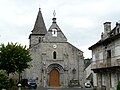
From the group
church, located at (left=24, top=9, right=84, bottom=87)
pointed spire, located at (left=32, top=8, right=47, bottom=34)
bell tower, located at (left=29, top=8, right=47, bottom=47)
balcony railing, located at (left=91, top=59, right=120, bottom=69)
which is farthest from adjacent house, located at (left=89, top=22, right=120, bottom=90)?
pointed spire, located at (left=32, top=8, right=47, bottom=34)

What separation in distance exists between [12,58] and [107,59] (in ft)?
43.5

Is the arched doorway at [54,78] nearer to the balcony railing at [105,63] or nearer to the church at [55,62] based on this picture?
the church at [55,62]

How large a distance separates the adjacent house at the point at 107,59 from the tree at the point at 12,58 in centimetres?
974

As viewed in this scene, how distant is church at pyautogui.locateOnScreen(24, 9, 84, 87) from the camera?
59.6 m

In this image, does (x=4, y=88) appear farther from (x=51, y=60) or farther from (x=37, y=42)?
(x=37, y=42)

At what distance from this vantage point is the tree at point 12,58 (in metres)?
42.5

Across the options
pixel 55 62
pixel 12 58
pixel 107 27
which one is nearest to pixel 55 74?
pixel 55 62

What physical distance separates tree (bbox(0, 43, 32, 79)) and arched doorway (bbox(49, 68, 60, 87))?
55.7 feet

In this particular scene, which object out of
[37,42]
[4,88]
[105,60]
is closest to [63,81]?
[37,42]

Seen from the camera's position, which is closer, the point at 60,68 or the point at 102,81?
the point at 102,81

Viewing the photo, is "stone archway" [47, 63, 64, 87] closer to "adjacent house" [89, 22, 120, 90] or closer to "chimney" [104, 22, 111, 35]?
"adjacent house" [89, 22, 120, 90]

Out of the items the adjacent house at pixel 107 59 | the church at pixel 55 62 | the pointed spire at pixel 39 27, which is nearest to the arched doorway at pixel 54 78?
the church at pixel 55 62

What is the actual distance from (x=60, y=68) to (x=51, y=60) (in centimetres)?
230

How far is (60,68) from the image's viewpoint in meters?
60.2
